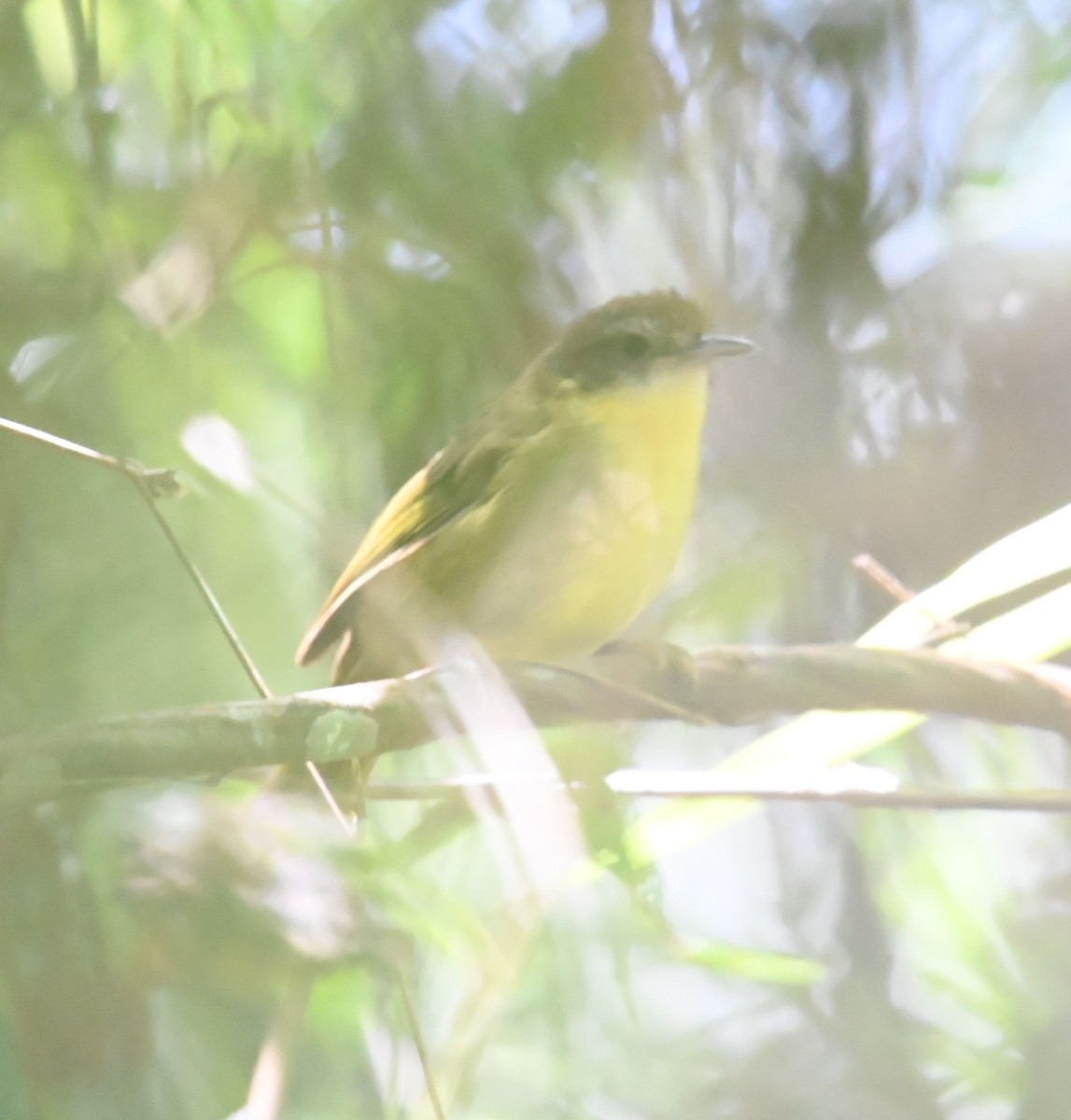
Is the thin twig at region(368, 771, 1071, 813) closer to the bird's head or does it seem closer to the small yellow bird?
the small yellow bird

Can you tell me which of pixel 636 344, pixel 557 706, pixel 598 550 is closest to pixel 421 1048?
pixel 557 706

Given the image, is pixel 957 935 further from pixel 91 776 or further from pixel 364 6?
pixel 364 6

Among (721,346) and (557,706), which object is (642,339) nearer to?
(721,346)

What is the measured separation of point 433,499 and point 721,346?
0.74ft

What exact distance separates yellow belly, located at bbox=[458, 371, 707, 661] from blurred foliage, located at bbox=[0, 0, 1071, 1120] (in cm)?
2

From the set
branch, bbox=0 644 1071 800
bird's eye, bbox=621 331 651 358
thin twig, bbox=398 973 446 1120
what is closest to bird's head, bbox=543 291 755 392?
bird's eye, bbox=621 331 651 358

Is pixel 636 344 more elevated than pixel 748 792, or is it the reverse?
pixel 636 344

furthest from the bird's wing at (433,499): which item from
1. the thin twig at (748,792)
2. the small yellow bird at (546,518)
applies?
the thin twig at (748,792)

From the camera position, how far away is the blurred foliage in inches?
26.3

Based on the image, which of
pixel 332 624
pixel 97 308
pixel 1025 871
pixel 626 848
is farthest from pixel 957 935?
pixel 97 308

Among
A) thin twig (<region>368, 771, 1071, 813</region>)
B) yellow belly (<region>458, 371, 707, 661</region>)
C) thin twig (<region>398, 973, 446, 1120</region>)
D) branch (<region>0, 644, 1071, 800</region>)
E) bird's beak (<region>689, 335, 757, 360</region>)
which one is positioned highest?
bird's beak (<region>689, 335, 757, 360</region>)

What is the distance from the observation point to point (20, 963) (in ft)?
2.28

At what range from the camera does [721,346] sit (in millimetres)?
777

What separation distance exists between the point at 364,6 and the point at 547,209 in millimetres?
196
